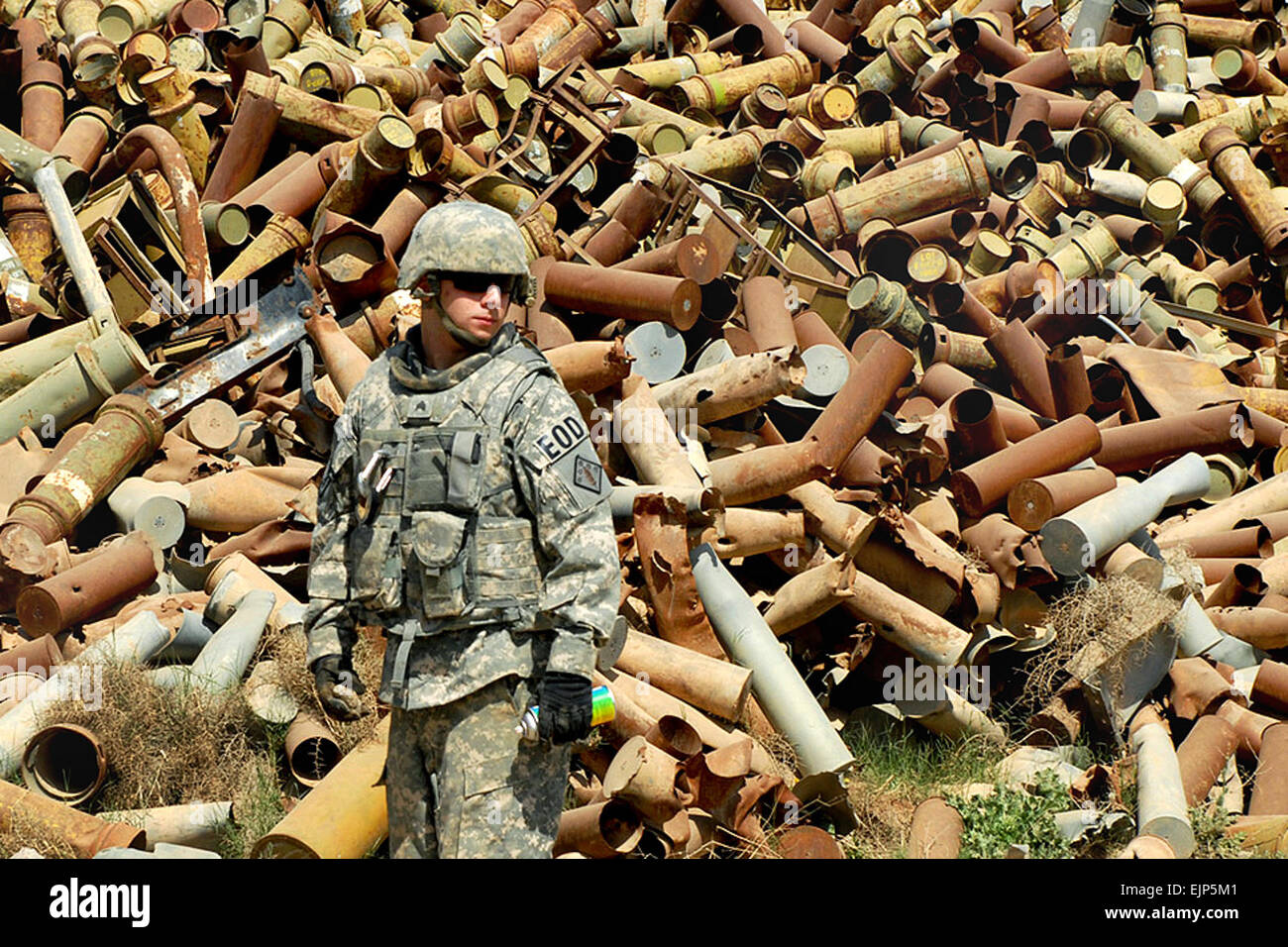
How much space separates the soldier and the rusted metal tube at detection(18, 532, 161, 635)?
2437 millimetres

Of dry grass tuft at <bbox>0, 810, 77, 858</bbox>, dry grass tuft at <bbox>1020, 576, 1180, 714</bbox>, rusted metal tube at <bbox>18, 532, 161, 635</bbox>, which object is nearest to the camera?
dry grass tuft at <bbox>0, 810, 77, 858</bbox>

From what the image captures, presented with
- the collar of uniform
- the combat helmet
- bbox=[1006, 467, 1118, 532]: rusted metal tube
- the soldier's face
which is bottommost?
bbox=[1006, 467, 1118, 532]: rusted metal tube

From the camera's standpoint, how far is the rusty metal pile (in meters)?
5.45

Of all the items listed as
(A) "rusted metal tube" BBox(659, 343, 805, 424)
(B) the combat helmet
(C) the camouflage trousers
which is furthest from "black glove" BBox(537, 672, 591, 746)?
(A) "rusted metal tube" BBox(659, 343, 805, 424)

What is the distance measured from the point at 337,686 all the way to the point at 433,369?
0.94m

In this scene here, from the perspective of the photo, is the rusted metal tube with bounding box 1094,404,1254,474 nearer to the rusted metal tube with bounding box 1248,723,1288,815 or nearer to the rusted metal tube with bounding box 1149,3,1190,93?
the rusted metal tube with bounding box 1248,723,1288,815

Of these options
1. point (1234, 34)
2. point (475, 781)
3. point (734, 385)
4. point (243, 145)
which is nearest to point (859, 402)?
point (734, 385)

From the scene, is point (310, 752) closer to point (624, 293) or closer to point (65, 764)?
point (65, 764)

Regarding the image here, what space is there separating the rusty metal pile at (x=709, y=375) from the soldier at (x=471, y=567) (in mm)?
1092

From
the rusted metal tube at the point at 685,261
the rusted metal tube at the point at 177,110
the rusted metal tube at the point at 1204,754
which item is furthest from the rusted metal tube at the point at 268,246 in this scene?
the rusted metal tube at the point at 1204,754

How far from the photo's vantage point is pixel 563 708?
3.44 meters

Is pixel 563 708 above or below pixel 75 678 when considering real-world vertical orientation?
above

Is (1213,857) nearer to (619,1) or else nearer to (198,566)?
(198,566)

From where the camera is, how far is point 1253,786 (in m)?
5.47
